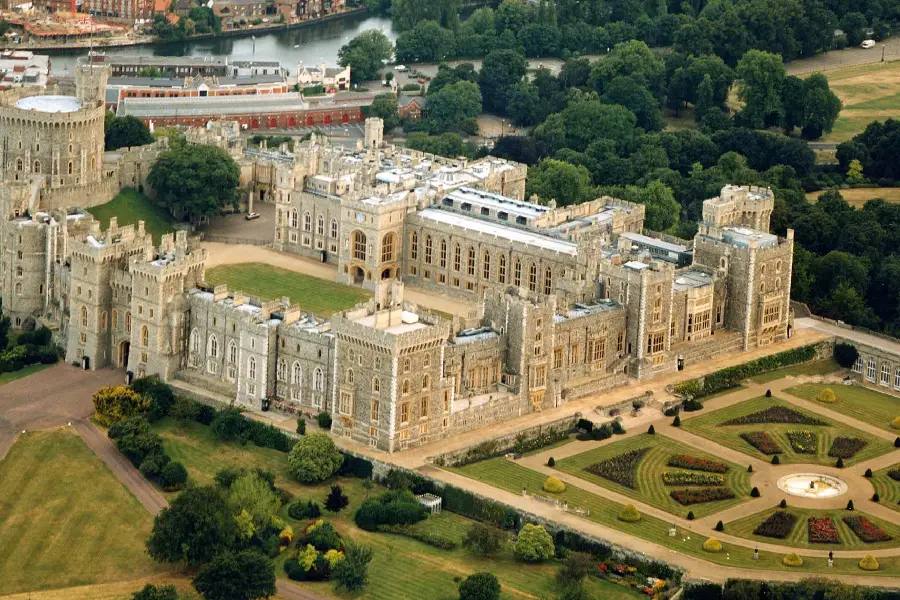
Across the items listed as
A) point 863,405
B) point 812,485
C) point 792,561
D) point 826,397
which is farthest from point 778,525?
point 863,405

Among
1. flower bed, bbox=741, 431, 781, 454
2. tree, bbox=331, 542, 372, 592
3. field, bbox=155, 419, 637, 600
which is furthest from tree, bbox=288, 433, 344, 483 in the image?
flower bed, bbox=741, 431, 781, 454

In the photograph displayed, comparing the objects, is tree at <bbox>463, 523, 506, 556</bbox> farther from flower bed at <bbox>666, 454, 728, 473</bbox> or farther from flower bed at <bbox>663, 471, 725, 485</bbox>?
flower bed at <bbox>666, 454, 728, 473</bbox>

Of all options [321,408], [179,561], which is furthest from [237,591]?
[321,408]

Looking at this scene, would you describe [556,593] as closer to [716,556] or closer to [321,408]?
[716,556]

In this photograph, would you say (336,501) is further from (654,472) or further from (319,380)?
(654,472)

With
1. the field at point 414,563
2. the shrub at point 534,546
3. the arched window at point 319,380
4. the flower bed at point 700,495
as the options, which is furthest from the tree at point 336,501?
the flower bed at point 700,495

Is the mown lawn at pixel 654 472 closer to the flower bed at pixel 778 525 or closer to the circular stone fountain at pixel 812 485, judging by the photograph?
the circular stone fountain at pixel 812 485
